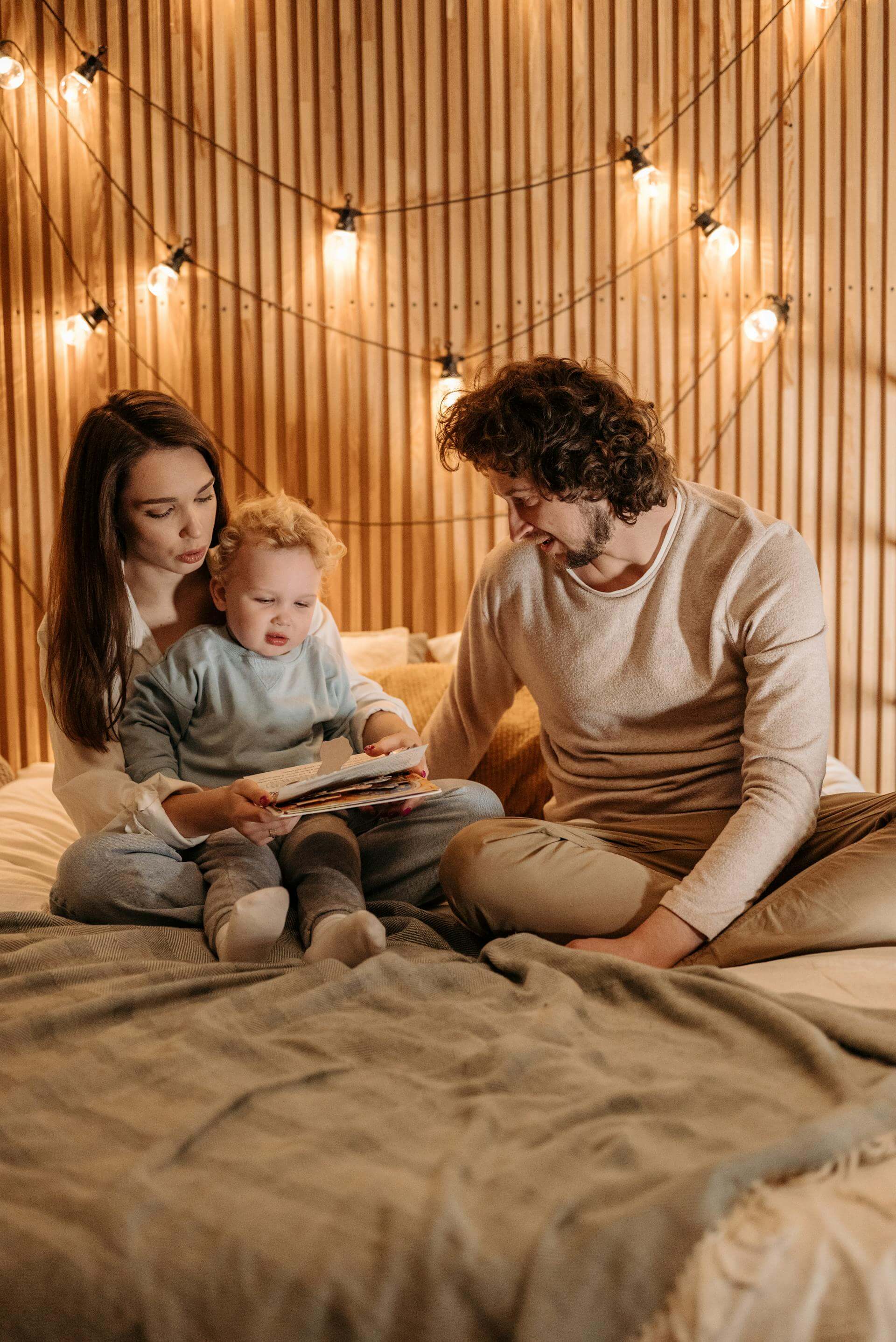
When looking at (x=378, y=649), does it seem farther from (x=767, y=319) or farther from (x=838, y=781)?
(x=767, y=319)

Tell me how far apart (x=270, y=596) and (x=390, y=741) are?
367mm

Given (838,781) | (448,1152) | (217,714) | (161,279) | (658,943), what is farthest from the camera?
(161,279)

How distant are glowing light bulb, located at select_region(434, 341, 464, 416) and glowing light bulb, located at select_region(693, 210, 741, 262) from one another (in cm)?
78

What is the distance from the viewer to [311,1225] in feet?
2.48

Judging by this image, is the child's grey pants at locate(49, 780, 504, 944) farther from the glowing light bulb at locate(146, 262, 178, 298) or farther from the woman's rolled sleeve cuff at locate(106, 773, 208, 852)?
the glowing light bulb at locate(146, 262, 178, 298)

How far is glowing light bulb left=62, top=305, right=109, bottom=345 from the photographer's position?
3.04m

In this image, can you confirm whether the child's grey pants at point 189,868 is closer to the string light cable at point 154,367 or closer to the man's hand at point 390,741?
the man's hand at point 390,741

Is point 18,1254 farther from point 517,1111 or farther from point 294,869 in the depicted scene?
point 294,869

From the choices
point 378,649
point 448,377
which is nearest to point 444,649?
point 378,649

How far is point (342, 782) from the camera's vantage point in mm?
1423

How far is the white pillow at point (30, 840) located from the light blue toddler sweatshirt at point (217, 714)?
11.7 inches

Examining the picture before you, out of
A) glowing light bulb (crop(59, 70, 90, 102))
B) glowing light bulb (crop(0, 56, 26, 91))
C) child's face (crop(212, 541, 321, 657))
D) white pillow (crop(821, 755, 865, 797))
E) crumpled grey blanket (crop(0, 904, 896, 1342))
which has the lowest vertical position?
crumpled grey blanket (crop(0, 904, 896, 1342))

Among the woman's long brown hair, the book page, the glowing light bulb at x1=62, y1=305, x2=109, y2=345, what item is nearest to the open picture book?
the book page

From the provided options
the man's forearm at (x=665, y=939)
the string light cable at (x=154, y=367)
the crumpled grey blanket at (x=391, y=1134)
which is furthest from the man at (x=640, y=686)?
the string light cable at (x=154, y=367)
